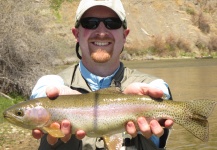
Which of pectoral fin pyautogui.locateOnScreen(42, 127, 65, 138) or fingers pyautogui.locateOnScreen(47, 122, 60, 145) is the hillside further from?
pectoral fin pyautogui.locateOnScreen(42, 127, 65, 138)

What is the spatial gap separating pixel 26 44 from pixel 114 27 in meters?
11.9

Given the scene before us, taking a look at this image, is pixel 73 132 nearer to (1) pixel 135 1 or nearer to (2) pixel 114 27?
(2) pixel 114 27

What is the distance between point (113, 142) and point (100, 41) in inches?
37.1

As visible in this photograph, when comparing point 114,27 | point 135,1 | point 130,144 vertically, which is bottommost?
point 130,144

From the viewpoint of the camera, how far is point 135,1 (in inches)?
2911

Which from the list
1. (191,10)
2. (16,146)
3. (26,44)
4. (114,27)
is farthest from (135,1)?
(114,27)

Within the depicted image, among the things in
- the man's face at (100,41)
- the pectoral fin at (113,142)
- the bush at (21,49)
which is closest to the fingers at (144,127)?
the pectoral fin at (113,142)

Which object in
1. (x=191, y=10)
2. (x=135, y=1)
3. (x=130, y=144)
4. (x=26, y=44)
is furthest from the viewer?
(x=191, y=10)

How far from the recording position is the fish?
3664 millimetres

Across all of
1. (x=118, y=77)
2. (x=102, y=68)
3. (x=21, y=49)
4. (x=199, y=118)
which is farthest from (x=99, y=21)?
(x=21, y=49)

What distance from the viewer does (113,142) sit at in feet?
12.3

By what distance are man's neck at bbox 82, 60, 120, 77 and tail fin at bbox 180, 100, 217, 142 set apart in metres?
0.80

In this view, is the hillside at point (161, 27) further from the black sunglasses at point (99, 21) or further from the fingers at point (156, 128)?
the fingers at point (156, 128)

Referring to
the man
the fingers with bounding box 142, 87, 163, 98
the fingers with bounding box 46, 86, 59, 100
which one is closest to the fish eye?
the man
